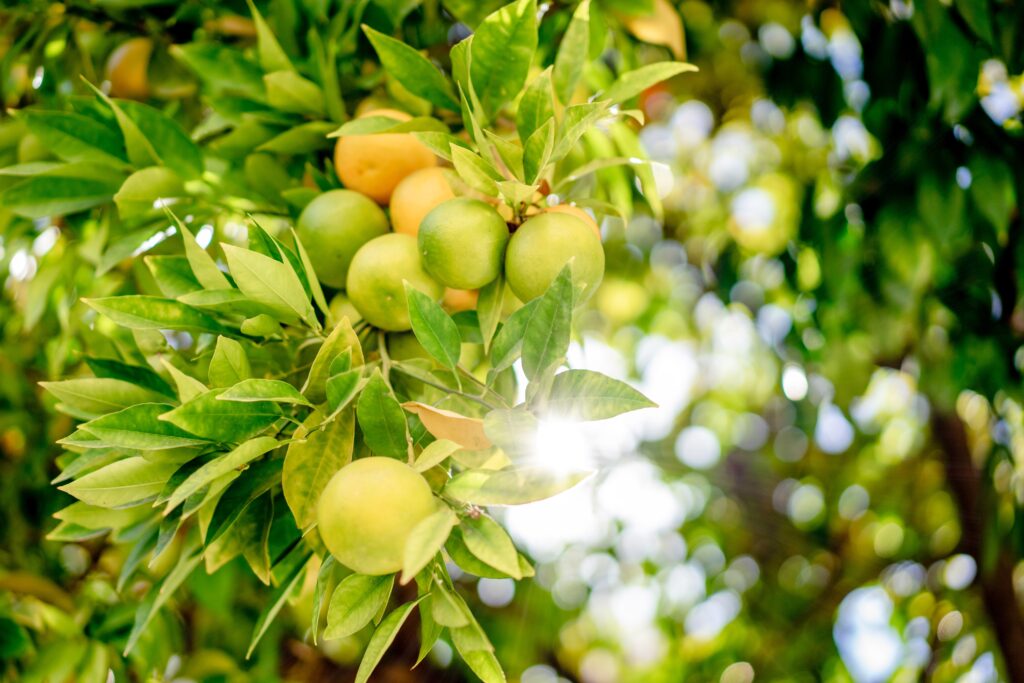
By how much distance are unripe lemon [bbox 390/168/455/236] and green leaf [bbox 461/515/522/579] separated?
1.10 feet

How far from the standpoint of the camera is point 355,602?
2.13 ft

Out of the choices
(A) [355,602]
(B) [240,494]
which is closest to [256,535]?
(B) [240,494]

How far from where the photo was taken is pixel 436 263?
2.36ft

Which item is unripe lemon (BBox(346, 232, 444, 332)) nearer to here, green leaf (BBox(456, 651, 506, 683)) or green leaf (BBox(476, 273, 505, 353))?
green leaf (BBox(476, 273, 505, 353))

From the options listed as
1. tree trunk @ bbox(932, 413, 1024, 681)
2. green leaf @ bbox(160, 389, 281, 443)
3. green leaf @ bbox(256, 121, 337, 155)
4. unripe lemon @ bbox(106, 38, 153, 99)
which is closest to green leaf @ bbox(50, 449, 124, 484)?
green leaf @ bbox(160, 389, 281, 443)

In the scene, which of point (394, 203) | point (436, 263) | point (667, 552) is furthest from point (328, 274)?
point (667, 552)

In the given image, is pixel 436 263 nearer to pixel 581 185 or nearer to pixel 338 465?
pixel 338 465

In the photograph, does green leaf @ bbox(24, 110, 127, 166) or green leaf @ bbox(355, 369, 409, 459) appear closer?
green leaf @ bbox(355, 369, 409, 459)

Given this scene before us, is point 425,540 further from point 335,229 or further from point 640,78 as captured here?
point 640,78

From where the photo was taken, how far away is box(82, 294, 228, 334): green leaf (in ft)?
2.35

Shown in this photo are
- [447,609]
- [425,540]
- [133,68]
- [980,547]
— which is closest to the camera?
[425,540]

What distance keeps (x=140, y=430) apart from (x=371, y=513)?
8.3 inches

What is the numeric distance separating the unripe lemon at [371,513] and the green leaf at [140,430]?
0.13 metres

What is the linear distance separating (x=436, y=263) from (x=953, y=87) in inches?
35.6
